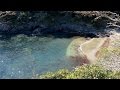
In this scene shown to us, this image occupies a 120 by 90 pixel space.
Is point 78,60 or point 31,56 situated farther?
point 31,56

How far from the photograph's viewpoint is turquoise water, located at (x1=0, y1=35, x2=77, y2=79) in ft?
48.9

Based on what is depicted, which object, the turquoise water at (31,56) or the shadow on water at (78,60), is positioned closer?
the turquoise water at (31,56)

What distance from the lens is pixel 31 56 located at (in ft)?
55.4

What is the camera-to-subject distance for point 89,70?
10.9 metres

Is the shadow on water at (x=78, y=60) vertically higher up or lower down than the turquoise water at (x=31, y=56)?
higher up

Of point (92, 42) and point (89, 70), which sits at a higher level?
point (89, 70)

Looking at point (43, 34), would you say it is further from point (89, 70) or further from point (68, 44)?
point (89, 70)

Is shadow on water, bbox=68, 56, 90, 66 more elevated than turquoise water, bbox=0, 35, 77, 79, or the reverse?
shadow on water, bbox=68, 56, 90, 66

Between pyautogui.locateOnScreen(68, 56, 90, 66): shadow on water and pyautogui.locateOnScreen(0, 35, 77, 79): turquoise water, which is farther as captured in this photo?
pyautogui.locateOnScreen(68, 56, 90, 66): shadow on water

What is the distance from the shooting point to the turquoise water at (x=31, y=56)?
1489cm

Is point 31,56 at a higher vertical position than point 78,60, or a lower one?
lower
